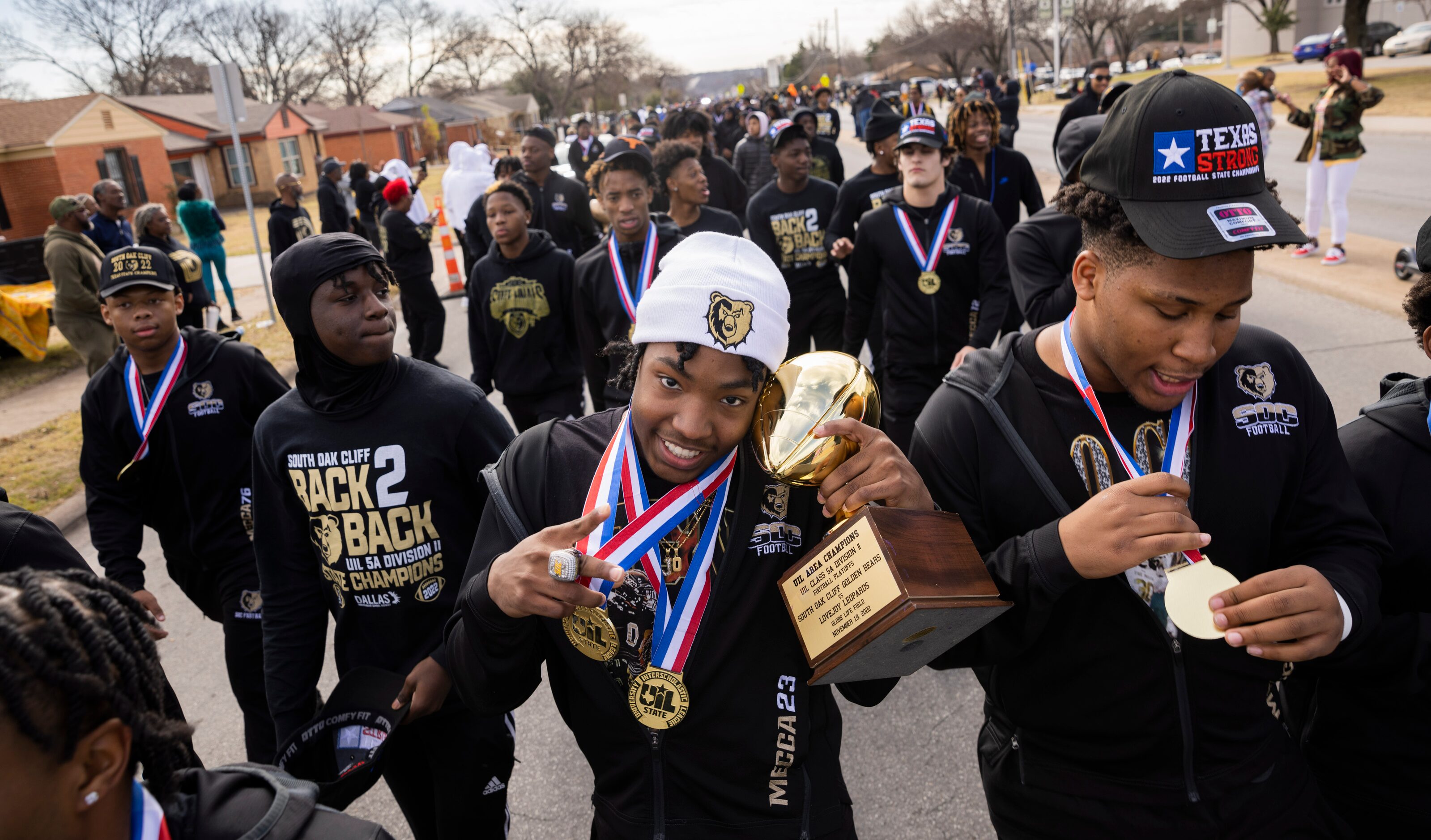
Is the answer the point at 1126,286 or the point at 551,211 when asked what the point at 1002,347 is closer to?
the point at 1126,286

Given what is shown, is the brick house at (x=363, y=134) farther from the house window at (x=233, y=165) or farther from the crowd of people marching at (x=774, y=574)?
the crowd of people marching at (x=774, y=574)

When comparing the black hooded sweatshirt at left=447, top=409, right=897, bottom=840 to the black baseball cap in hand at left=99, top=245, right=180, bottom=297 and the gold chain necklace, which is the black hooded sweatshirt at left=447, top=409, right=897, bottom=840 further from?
the black baseball cap in hand at left=99, top=245, right=180, bottom=297

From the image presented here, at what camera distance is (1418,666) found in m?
2.09

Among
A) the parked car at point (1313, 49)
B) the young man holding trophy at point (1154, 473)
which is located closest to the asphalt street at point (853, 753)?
the young man holding trophy at point (1154, 473)

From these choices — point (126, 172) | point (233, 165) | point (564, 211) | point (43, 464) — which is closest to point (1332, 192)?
point (564, 211)

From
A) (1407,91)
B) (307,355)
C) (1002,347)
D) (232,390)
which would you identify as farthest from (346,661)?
(1407,91)

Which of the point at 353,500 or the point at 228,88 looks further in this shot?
the point at 228,88

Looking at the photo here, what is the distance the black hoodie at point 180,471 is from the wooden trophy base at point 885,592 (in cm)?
299

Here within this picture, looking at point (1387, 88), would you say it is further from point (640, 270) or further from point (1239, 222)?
point (1239, 222)

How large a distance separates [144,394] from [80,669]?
114 inches

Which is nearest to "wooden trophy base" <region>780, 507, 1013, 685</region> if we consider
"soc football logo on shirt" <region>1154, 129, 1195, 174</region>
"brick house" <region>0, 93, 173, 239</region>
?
"soc football logo on shirt" <region>1154, 129, 1195, 174</region>

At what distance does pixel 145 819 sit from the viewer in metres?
1.46

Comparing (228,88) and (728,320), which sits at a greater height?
(228,88)

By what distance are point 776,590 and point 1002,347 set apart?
787 millimetres
